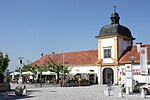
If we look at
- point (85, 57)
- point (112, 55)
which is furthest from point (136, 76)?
point (85, 57)

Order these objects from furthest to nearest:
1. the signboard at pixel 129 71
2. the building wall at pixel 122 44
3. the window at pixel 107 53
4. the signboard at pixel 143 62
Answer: the window at pixel 107 53
the building wall at pixel 122 44
the signboard at pixel 143 62
the signboard at pixel 129 71

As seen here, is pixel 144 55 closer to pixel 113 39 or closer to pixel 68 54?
pixel 113 39

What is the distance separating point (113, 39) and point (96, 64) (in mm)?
4943

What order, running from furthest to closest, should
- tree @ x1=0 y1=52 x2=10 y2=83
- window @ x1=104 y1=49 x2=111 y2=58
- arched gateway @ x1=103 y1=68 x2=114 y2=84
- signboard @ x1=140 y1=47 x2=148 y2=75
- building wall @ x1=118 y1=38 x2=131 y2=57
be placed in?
arched gateway @ x1=103 y1=68 x2=114 y2=84, window @ x1=104 y1=49 x2=111 y2=58, building wall @ x1=118 y1=38 x2=131 y2=57, tree @ x1=0 y1=52 x2=10 y2=83, signboard @ x1=140 y1=47 x2=148 y2=75

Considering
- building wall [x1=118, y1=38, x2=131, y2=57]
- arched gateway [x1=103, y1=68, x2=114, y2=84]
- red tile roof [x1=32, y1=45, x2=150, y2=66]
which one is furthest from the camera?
arched gateway [x1=103, y1=68, x2=114, y2=84]

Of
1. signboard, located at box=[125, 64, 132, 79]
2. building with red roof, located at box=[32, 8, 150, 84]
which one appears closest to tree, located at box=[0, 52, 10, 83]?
signboard, located at box=[125, 64, 132, 79]

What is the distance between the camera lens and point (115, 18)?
A: 4769cm

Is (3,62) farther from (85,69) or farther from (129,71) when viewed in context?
(85,69)

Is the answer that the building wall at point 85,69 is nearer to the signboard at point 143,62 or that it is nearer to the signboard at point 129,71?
the signboard at point 143,62

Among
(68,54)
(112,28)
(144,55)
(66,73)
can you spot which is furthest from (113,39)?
(144,55)

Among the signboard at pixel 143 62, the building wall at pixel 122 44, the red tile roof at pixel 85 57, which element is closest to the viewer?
the signboard at pixel 143 62

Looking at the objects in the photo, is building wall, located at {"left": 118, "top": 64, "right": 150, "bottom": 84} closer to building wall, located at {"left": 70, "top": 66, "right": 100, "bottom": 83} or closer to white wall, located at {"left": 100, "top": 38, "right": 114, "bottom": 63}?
white wall, located at {"left": 100, "top": 38, "right": 114, "bottom": 63}

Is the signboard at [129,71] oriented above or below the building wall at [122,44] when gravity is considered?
below

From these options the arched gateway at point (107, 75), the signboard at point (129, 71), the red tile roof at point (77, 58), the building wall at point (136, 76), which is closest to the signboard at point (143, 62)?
the signboard at point (129, 71)
